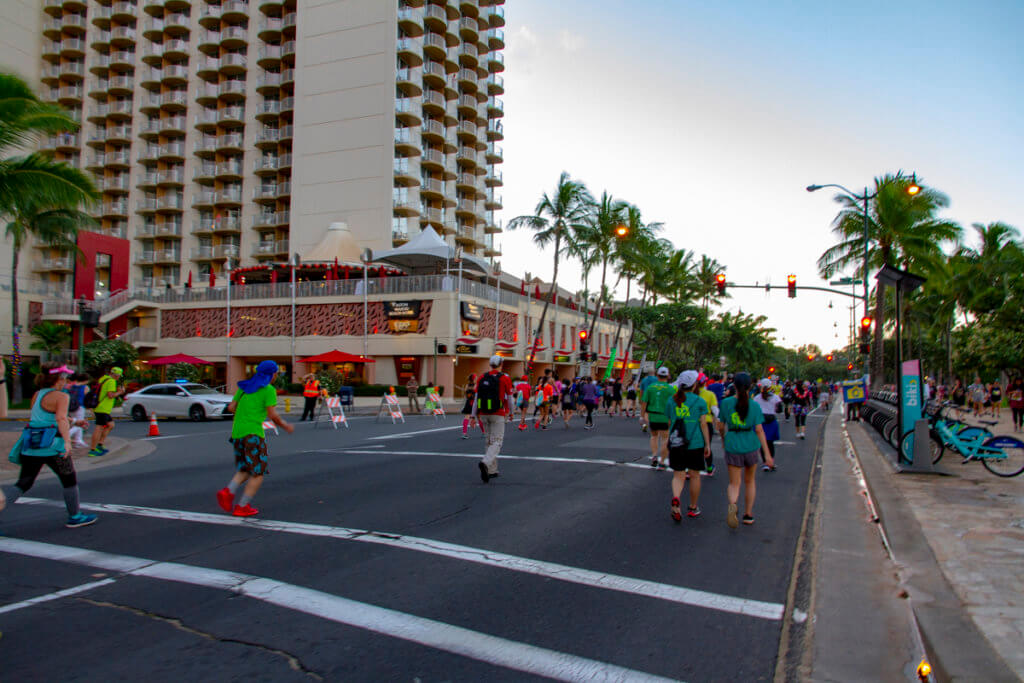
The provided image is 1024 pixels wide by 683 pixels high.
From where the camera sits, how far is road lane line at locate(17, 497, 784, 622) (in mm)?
4789

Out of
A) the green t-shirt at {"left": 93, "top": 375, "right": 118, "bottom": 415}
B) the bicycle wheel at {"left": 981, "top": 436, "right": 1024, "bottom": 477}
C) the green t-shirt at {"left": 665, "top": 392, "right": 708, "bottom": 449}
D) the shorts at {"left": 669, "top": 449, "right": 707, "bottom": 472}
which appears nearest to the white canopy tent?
the green t-shirt at {"left": 93, "top": 375, "right": 118, "bottom": 415}

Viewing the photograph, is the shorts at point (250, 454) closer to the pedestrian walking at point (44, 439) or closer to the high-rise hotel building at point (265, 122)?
the pedestrian walking at point (44, 439)

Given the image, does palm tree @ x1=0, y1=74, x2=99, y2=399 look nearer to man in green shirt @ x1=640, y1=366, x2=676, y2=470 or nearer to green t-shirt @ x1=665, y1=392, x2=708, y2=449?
man in green shirt @ x1=640, y1=366, x2=676, y2=470

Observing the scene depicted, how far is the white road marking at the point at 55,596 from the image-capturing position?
437 cm

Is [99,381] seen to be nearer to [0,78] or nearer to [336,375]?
[0,78]

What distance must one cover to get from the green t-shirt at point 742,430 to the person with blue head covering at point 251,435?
4.79 metres

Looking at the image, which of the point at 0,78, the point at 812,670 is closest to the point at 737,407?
the point at 812,670

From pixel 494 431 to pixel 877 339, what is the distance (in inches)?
1077

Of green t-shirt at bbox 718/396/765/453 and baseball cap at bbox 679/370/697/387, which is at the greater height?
baseball cap at bbox 679/370/697/387

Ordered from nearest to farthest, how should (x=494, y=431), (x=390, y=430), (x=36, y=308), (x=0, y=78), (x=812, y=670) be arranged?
1. (x=812, y=670)
2. (x=494, y=431)
3. (x=0, y=78)
4. (x=390, y=430)
5. (x=36, y=308)

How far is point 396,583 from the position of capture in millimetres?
4969

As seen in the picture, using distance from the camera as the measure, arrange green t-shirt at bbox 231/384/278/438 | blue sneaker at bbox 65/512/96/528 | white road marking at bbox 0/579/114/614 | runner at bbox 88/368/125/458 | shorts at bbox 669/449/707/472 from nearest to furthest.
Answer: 1. white road marking at bbox 0/579/114/614
2. blue sneaker at bbox 65/512/96/528
3. green t-shirt at bbox 231/384/278/438
4. shorts at bbox 669/449/707/472
5. runner at bbox 88/368/125/458

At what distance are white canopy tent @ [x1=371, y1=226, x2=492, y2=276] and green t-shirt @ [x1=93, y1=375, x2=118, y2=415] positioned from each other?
25.1m

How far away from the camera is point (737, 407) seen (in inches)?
284
